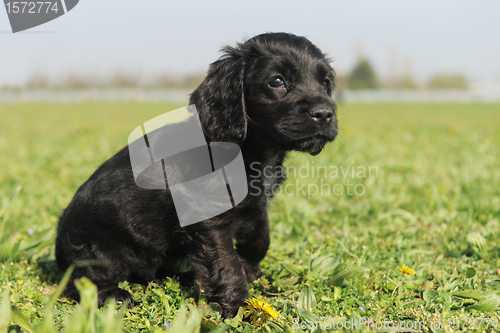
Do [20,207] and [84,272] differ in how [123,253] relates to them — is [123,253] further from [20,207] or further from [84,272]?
[20,207]

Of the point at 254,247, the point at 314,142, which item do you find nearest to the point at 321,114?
the point at 314,142

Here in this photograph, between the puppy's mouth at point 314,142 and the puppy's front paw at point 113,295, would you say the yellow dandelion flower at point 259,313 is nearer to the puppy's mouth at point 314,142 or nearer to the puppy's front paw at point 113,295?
the puppy's front paw at point 113,295

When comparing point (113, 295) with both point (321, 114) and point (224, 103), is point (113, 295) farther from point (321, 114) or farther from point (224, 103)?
point (321, 114)

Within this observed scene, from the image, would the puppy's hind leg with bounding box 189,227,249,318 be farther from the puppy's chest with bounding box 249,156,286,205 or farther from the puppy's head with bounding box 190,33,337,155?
the puppy's head with bounding box 190,33,337,155

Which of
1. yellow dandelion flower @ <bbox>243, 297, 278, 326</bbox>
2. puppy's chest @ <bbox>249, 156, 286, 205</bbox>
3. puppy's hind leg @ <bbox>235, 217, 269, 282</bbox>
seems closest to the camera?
yellow dandelion flower @ <bbox>243, 297, 278, 326</bbox>

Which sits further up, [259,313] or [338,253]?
[259,313]

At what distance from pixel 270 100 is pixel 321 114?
319 millimetres

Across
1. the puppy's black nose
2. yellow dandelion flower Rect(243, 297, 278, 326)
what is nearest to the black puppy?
the puppy's black nose

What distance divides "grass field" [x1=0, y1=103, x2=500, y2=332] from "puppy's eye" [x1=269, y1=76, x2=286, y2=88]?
0.58 m

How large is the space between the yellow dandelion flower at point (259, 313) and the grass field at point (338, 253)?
51 mm

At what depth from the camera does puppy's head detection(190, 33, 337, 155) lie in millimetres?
2352

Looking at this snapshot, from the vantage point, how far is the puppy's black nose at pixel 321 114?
2.30 meters

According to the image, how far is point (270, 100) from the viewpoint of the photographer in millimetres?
2428

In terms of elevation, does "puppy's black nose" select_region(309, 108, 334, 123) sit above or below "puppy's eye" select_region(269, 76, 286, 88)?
below
